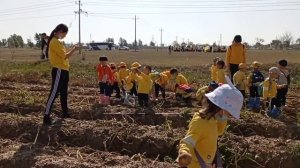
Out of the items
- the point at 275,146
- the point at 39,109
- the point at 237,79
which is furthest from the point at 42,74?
the point at 275,146

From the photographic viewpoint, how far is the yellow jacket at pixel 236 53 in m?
11.3

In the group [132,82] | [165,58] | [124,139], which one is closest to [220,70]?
[132,82]

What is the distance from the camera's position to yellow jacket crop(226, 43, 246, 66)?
11.3 m

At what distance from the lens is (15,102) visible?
32.7ft

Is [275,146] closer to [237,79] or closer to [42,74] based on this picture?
[237,79]

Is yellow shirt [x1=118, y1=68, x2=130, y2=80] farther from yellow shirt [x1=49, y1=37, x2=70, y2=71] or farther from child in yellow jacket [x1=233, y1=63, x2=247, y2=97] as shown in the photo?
yellow shirt [x1=49, y1=37, x2=70, y2=71]

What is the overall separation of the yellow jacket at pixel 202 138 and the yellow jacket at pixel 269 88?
20.2 feet

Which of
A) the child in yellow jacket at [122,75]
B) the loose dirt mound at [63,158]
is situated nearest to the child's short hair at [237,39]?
the child in yellow jacket at [122,75]

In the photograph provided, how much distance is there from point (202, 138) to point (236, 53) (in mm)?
7840

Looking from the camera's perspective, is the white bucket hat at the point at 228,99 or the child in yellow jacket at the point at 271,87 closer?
the white bucket hat at the point at 228,99

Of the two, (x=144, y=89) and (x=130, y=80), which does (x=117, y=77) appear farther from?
(x=144, y=89)

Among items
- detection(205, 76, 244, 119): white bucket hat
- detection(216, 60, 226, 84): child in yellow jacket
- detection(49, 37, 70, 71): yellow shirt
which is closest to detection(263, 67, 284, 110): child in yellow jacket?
detection(216, 60, 226, 84): child in yellow jacket

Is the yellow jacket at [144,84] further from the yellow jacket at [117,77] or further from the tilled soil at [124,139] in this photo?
the yellow jacket at [117,77]

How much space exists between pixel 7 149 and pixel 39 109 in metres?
2.77
